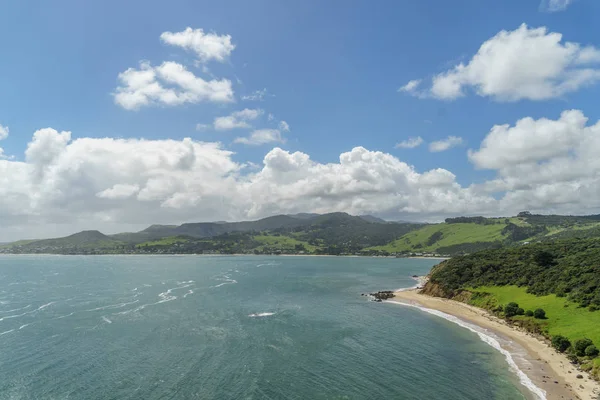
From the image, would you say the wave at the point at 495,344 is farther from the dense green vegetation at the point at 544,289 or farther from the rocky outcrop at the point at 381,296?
the rocky outcrop at the point at 381,296

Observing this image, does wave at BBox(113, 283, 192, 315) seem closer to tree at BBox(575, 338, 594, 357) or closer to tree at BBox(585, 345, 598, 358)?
tree at BBox(575, 338, 594, 357)

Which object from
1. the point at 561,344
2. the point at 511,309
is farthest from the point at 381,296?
the point at 561,344

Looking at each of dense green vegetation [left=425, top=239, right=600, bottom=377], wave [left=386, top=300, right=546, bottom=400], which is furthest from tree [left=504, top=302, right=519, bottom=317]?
wave [left=386, top=300, right=546, bottom=400]

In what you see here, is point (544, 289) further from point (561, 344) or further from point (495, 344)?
point (561, 344)

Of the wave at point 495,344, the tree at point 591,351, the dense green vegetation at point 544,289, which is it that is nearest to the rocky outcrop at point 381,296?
the wave at point 495,344

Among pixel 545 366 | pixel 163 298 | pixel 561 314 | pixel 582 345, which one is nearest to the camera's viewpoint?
pixel 545 366

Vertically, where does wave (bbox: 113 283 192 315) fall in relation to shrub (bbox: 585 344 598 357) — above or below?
below
